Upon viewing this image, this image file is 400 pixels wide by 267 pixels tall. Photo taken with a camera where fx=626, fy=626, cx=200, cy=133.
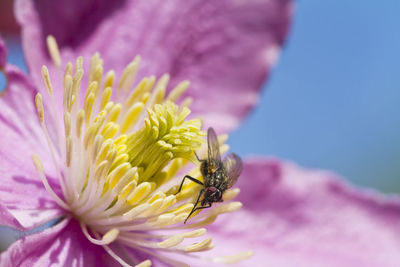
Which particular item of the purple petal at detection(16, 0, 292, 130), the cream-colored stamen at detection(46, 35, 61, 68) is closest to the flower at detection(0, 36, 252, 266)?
the cream-colored stamen at detection(46, 35, 61, 68)

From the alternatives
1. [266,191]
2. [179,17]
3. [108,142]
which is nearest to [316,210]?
[266,191]

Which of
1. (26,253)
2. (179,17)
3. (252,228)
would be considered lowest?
(26,253)

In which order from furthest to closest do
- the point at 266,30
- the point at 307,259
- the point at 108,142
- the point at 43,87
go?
the point at 266,30 < the point at 307,259 < the point at 43,87 < the point at 108,142

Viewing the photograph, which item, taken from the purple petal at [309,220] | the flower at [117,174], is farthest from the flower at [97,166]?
the purple petal at [309,220]

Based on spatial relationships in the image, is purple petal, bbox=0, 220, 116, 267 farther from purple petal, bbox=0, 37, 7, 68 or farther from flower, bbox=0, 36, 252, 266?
purple petal, bbox=0, 37, 7, 68

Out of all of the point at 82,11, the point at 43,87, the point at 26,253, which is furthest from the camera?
the point at 82,11

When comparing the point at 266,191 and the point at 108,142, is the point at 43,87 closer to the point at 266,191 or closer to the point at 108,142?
the point at 108,142

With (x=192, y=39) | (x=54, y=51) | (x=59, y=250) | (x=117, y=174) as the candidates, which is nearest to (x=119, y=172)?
(x=117, y=174)
